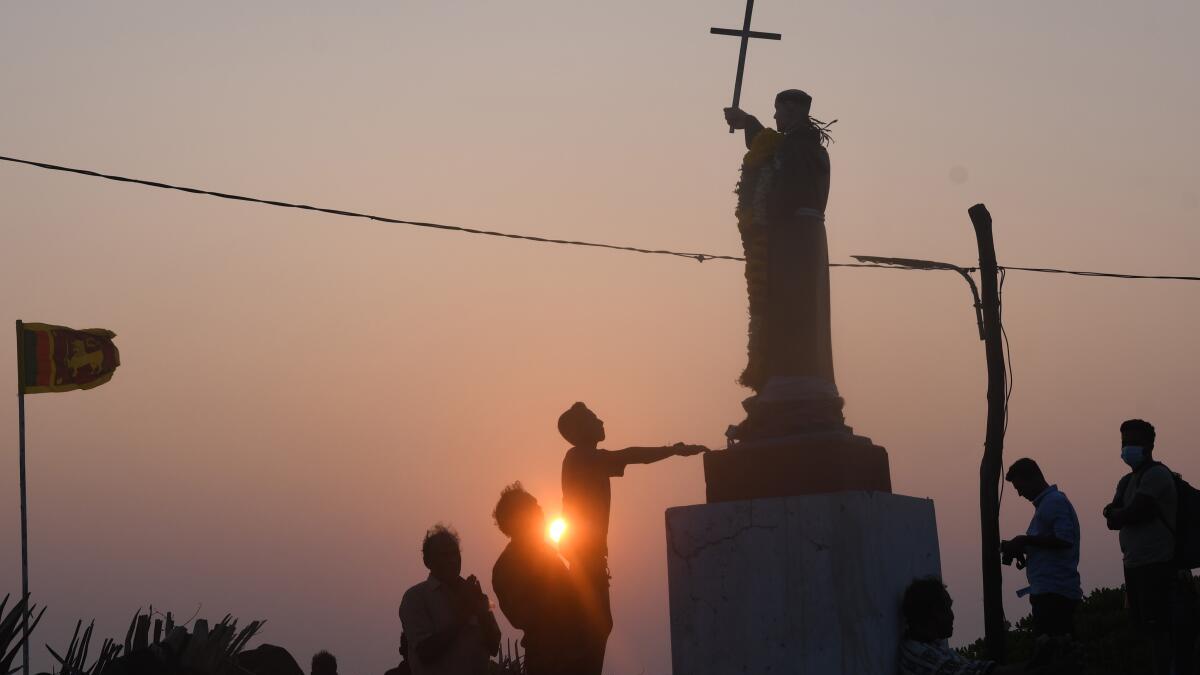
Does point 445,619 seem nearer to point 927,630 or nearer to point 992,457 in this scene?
point 927,630

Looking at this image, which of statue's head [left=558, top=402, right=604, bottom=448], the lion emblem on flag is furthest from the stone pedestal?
the lion emblem on flag

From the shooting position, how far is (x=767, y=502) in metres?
8.83

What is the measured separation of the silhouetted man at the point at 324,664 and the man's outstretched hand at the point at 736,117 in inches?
221

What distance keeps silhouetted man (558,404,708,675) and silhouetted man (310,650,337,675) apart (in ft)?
12.4

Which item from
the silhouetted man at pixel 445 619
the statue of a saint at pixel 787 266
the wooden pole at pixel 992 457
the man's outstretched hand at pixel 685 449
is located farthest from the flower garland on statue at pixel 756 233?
the wooden pole at pixel 992 457

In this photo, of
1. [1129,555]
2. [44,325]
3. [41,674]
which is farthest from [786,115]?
[44,325]

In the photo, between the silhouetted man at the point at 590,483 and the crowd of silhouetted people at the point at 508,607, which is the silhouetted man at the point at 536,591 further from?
the silhouetted man at the point at 590,483

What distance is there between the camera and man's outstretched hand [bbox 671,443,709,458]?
9.45m

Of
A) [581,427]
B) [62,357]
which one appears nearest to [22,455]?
[62,357]

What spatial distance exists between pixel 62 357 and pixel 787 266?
42.3ft

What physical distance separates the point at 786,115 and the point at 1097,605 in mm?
10828

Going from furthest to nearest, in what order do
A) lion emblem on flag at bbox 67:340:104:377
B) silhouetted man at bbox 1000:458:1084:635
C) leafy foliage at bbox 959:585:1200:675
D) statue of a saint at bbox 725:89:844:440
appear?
lion emblem on flag at bbox 67:340:104:377 → leafy foliage at bbox 959:585:1200:675 → silhouetted man at bbox 1000:458:1084:635 → statue of a saint at bbox 725:89:844:440

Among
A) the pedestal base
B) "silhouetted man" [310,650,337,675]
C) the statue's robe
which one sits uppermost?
the statue's robe

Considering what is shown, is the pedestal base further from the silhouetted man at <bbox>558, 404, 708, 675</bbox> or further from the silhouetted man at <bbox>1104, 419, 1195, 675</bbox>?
the silhouetted man at <bbox>1104, 419, 1195, 675</bbox>
